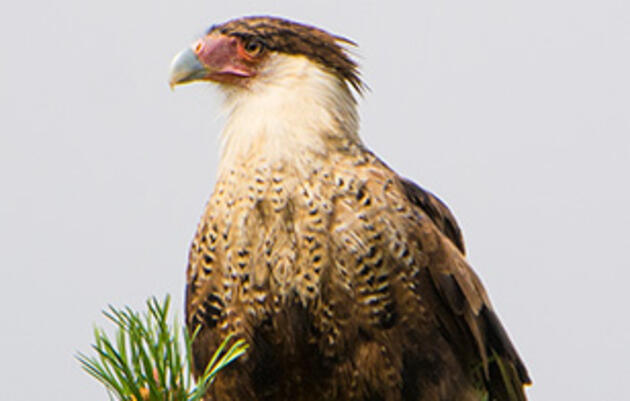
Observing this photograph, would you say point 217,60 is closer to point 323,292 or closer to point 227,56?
point 227,56

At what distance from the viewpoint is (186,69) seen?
392 centimetres

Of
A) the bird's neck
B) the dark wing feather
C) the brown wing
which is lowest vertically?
the brown wing

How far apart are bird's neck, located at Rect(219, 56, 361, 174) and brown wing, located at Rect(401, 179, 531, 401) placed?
37cm

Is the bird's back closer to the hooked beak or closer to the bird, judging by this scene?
the bird

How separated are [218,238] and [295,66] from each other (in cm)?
79

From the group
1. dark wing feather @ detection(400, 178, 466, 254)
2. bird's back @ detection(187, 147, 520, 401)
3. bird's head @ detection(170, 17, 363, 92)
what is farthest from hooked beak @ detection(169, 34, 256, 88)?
dark wing feather @ detection(400, 178, 466, 254)

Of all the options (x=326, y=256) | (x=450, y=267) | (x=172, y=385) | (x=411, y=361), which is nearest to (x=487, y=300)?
(x=450, y=267)

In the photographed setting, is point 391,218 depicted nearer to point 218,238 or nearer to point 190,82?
point 218,238

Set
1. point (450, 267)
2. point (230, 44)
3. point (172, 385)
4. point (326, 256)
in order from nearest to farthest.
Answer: point (172, 385) → point (326, 256) → point (450, 267) → point (230, 44)

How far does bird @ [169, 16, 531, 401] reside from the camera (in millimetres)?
3500

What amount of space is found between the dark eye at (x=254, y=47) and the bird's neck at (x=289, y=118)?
7 centimetres

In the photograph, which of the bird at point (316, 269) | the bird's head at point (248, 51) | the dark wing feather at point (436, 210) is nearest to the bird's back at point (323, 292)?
the bird at point (316, 269)

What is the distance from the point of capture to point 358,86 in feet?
13.6

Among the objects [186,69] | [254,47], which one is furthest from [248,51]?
[186,69]
